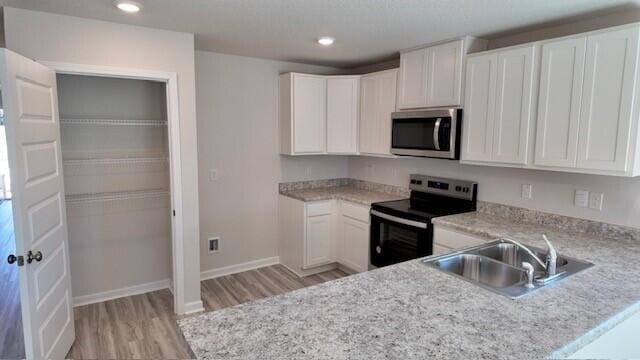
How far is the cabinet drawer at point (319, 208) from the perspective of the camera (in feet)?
12.6

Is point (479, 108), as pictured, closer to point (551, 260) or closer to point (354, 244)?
point (551, 260)

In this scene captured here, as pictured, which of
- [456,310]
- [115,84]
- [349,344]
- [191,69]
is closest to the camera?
[349,344]

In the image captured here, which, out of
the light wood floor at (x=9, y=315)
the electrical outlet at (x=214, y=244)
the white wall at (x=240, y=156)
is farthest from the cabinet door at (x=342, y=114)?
the light wood floor at (x=9, y=315)

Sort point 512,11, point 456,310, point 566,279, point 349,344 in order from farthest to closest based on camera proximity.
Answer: point 512,11 < point 566,279 < point 456,310 < point 349,344

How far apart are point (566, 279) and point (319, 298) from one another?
1.15 metres

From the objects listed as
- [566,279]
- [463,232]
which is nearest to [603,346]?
[566,279]

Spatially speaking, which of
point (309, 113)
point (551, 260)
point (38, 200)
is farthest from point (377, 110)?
point (38, 200)

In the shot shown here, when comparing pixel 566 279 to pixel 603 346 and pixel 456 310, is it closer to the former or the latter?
pixel 603 346

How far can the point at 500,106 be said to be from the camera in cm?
263

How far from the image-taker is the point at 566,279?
1.68m

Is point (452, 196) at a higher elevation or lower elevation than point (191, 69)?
lower

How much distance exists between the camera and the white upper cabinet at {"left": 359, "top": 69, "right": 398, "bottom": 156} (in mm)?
3588

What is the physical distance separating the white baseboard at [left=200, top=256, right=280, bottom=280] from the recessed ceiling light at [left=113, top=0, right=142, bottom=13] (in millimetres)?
2570

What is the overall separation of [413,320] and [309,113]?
2940 mm
